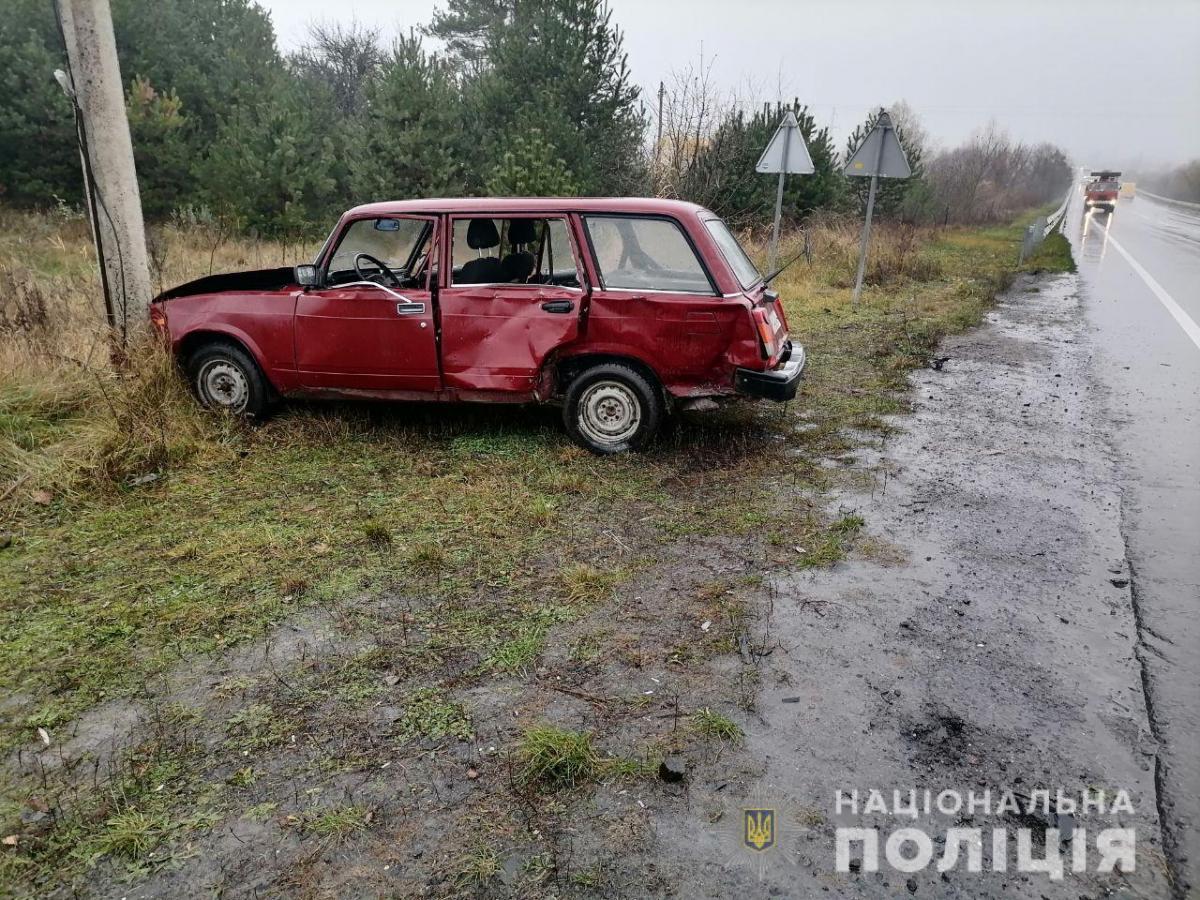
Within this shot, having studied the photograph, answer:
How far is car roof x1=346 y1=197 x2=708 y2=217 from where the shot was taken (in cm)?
550

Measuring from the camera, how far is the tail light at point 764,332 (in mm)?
5312

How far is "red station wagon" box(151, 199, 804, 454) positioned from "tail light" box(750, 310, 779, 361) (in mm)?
16

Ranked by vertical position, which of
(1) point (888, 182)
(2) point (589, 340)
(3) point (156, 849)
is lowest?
(3) point (156, 849)

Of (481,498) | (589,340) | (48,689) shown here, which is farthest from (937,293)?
(48,689)

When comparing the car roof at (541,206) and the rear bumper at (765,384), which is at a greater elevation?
the car roof at (541,206)

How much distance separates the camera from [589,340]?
5.55 metres

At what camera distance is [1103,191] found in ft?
144

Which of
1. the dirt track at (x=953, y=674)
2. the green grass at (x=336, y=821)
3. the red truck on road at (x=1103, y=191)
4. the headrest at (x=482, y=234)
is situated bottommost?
the green grass at (x=336, y=821)

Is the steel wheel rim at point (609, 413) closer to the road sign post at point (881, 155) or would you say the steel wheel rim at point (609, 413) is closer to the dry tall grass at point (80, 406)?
the dry tall grass at point (80, 406)

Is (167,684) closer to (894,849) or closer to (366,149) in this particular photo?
(894,849)

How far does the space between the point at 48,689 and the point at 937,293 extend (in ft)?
47.9

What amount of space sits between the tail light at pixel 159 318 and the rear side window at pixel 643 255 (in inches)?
137

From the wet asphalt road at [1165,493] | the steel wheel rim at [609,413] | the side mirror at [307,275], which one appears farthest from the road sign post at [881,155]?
the side mirror at [307,275]

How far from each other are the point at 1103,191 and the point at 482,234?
50.1 m
